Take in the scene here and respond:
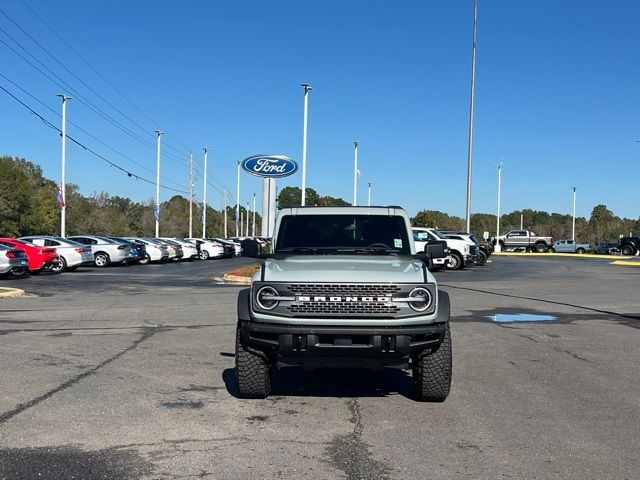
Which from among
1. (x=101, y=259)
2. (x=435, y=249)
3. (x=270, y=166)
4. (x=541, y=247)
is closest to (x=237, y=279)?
(x=101, y=259)

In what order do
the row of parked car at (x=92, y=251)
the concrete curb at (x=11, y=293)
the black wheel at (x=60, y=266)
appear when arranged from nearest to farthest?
1. the concrete curb at (x=11, y=293)
2. the row of parked car at (x=92, y=251)
3. the black wheel at (x=60, y=266)

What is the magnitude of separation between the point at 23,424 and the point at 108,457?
131 cm

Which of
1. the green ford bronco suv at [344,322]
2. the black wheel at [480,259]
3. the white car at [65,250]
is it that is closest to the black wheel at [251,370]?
the green ford bronco suv at [344,322]

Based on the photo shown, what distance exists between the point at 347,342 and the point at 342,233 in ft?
6.57

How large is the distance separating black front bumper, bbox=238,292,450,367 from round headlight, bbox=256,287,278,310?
167 mm

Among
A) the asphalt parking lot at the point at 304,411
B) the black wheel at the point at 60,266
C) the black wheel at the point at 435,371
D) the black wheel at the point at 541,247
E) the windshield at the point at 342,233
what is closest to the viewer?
the asphalt parking lot at the point at 304,411

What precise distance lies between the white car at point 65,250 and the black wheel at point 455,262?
1671 cm

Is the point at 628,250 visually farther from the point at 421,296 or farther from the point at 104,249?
the point at 421,296

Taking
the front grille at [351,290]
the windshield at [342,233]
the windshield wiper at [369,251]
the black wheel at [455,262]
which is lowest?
the black wheel at [455,262]

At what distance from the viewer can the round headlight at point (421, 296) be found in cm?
614

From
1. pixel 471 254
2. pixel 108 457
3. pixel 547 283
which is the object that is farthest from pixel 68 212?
pixel 108 457

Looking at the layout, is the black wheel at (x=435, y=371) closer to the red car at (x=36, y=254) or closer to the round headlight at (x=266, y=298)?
the round headlight at (x=266, y=298)

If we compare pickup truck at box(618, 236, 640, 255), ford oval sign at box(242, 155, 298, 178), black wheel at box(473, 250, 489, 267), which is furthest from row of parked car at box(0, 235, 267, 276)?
pickup truck at box(618, 236, 640, 255)

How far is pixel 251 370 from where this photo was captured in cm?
657
